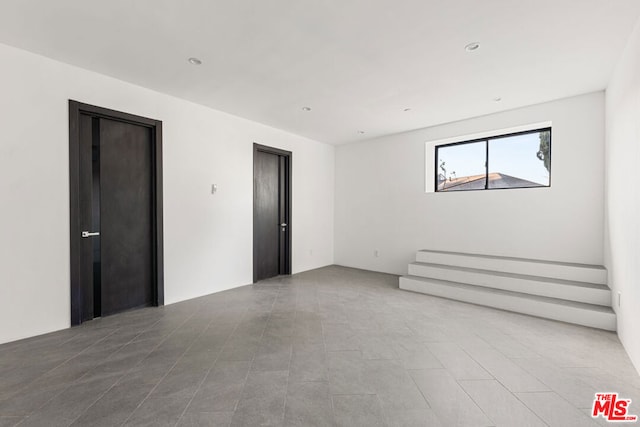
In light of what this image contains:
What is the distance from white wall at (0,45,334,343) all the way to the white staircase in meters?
2.62

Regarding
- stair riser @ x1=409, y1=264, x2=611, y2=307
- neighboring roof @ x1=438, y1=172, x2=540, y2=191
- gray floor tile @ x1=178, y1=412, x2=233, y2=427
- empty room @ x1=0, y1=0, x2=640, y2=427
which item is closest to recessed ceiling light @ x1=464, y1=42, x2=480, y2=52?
empty room @ x1=0, y1=0, x2=640, y2=427

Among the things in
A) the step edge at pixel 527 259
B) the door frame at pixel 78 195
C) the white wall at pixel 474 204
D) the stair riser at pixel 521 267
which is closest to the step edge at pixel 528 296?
the stair riser at pixel 521 267

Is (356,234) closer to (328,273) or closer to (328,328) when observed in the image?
(328,273)

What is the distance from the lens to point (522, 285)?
11.7ft

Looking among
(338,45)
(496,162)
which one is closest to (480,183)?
(496,162)

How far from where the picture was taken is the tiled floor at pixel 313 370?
1.67 m

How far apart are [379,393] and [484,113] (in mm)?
4295

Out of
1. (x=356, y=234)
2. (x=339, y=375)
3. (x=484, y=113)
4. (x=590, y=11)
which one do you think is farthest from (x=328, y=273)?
(x=590, y=11)

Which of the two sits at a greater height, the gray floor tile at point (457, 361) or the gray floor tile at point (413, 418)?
the gray floor tile at point (413, 418)

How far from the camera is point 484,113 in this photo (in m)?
4.27

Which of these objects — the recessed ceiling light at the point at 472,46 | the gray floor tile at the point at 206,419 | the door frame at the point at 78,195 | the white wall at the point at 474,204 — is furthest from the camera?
the white wall at the point at 474,204

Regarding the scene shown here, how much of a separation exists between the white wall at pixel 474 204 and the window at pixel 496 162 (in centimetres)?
26

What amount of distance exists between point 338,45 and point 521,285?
3.67 meters

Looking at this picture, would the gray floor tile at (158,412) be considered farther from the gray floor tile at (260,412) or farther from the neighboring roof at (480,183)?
the neighboring roof at (480,183)
